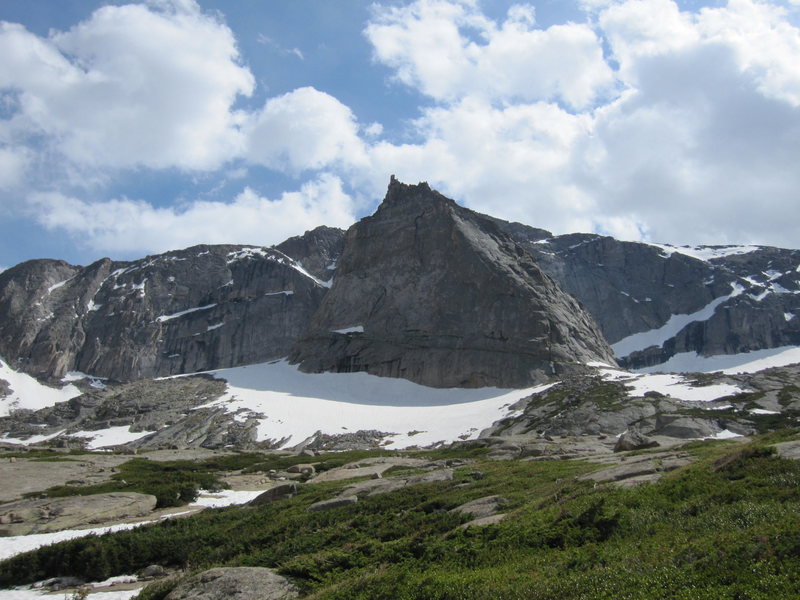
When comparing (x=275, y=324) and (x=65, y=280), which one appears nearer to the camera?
(x=275, y=324)

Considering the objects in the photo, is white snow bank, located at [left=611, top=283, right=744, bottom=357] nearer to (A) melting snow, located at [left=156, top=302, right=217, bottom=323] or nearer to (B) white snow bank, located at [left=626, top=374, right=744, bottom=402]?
(B) white snow bank, located at [left=626, top=374, right=744, bottom=402]

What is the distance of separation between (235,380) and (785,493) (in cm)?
11004

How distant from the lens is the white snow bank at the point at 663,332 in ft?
630

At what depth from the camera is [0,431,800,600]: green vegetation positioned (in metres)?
9.97

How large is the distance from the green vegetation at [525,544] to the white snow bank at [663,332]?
182m

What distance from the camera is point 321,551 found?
16.3 meters

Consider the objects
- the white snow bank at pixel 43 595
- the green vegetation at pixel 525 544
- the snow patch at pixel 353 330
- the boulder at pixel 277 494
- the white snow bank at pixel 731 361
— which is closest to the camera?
the green vegetation at pixel 525 544

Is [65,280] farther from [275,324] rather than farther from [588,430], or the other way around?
[588,430]

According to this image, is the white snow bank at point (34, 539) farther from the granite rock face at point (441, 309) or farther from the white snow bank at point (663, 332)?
the white snow bank at point (663, 332)

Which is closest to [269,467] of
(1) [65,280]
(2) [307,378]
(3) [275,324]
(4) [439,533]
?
(4) [439,533]

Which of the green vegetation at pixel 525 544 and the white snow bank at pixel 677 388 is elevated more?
the green vegetation at pixel 525 544

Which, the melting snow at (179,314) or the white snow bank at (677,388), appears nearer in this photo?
the white snow bank at (677,388)

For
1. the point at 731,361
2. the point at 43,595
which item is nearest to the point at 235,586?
the point at 43,595

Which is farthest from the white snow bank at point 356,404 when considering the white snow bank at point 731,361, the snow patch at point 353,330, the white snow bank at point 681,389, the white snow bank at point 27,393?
the white snow bank at point 731,361
